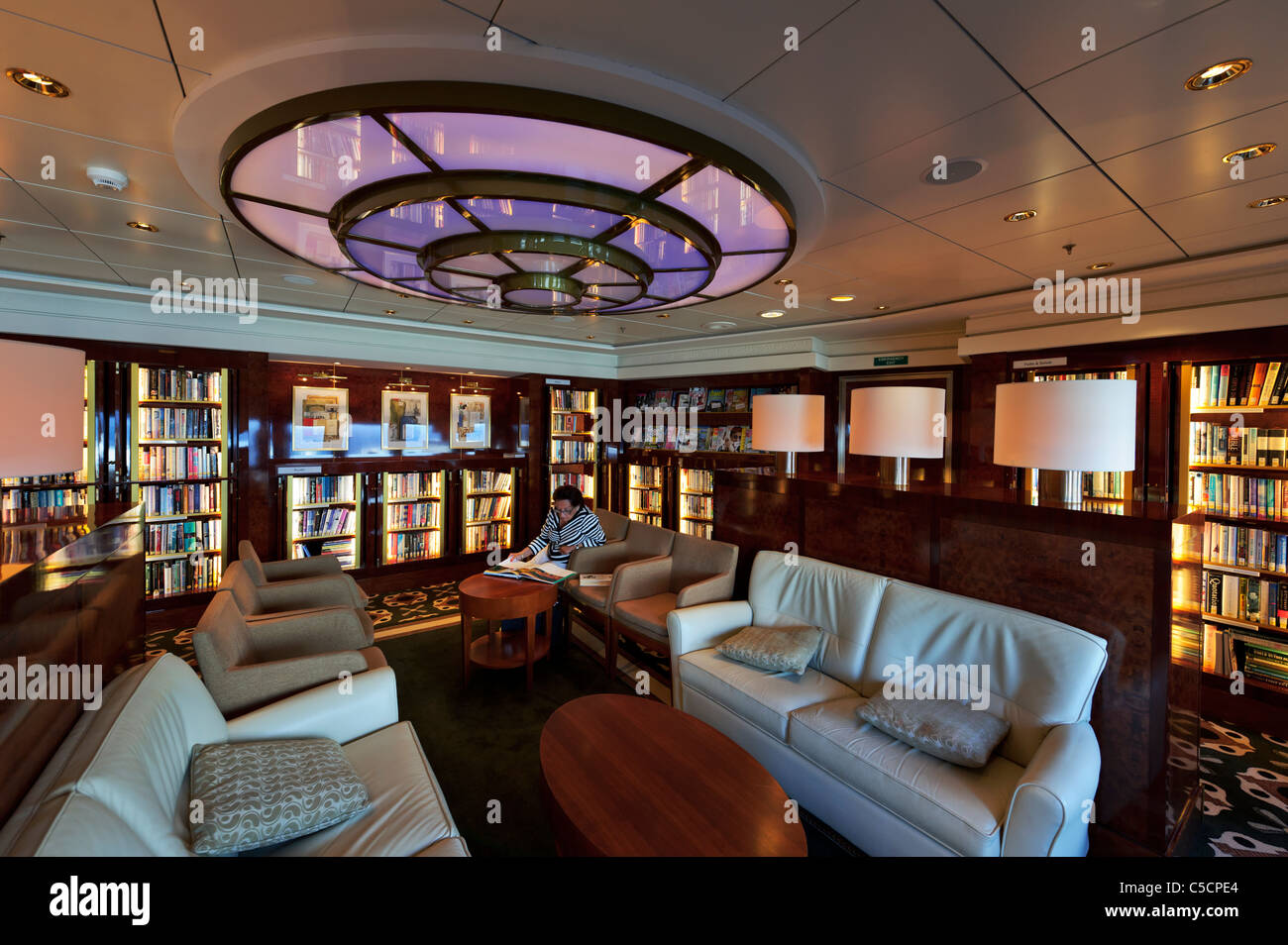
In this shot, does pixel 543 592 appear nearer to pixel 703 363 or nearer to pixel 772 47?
pixel 772 47

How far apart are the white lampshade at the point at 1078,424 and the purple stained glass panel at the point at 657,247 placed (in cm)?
155

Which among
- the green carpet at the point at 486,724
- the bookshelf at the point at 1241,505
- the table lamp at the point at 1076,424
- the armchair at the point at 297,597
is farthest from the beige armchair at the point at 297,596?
the bookshelf at the point at 1241,505

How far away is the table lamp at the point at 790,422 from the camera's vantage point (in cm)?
335

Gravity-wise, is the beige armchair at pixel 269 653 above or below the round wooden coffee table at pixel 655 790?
above

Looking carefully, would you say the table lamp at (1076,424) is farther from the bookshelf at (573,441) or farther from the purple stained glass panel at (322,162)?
the bookshelf at (573,441)

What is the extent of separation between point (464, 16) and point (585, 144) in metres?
0.49

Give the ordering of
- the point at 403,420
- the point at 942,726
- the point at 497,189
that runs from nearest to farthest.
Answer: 1. the point at 497,189
2. the point at 942,726
3. the point at 403,420

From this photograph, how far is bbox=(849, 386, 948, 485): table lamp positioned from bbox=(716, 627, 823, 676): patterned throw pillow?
1.09 meters

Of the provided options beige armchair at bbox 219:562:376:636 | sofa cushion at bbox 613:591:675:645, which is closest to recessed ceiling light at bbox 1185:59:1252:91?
sofa cushion at bbox 613:591:675:645

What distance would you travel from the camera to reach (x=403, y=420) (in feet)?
20.2

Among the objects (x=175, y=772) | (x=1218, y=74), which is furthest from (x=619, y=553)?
(x=1218, y=74)

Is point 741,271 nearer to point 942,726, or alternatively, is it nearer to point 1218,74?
point 1218,74

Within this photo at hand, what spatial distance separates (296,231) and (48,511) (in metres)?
2.14
